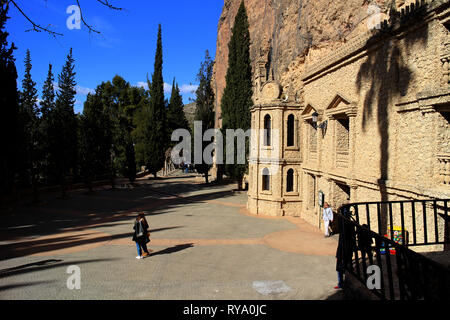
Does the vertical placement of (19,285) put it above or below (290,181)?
below

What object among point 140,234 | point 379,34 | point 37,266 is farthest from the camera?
point 379,34

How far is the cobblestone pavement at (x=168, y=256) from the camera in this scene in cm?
870

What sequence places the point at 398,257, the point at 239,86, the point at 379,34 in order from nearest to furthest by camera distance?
the point at 398,257, the point at 379,34, the point at 239,86

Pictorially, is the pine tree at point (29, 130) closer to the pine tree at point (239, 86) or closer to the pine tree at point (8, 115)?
the pine tree at point (8, 115)

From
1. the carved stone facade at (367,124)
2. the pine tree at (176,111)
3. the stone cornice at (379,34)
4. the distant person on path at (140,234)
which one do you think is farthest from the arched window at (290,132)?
the pine tree at (176,111)

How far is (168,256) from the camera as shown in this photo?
39.3 feet

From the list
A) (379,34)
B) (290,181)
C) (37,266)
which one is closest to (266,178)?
(290,181)

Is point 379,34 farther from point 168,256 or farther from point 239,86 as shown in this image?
point 239,86

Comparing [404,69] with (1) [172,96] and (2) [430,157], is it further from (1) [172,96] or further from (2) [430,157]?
(1) [172,96]

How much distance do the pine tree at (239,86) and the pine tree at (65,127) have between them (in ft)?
51.6

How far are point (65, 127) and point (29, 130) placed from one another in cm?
312

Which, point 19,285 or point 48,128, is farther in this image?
point 48,128

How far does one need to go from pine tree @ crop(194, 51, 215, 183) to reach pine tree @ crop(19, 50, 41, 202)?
1831cm
